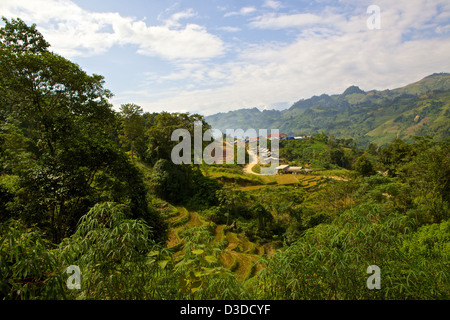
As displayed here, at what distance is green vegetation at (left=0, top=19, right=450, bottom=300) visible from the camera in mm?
2434

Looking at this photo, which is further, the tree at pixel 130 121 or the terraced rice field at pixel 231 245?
the tree at pixel 130 121

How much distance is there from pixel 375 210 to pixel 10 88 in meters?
10.4

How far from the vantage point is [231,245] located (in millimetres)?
15258

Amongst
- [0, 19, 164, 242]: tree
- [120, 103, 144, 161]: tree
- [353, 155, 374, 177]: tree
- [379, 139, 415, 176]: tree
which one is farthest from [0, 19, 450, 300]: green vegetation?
[353, 155, 374, 177]: tree

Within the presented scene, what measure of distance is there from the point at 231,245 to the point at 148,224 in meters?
8.22

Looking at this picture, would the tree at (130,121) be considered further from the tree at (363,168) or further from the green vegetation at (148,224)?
the tree at (363,168)

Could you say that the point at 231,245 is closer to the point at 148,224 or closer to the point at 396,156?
the point at 148,224

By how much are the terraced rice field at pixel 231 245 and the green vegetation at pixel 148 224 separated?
102 mm

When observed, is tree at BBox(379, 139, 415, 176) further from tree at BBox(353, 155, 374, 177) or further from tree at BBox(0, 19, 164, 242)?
tree at BBox(0, 19, 164, 242)

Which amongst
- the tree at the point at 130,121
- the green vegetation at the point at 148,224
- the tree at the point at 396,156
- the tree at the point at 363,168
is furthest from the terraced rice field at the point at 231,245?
the tree at the point at 396,156

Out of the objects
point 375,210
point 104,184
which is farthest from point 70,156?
point 375,210

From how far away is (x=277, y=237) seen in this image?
17156mm

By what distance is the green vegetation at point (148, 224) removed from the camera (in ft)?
7.98

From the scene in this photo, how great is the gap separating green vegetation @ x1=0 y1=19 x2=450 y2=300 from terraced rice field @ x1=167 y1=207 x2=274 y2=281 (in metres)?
0.10
